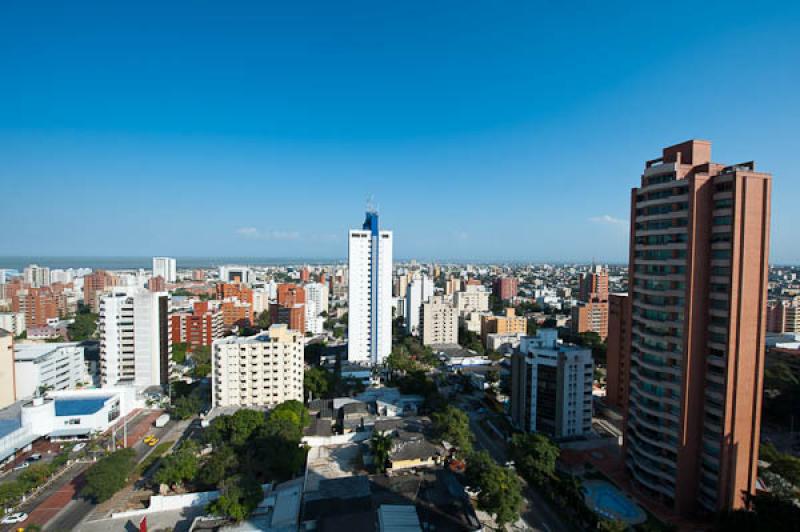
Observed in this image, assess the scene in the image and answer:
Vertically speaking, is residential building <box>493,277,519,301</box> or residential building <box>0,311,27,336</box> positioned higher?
residential building <box>493,277,519,301</box>

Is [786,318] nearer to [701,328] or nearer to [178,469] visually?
[701,328]

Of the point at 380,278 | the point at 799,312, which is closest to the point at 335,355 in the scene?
the point at 380,278

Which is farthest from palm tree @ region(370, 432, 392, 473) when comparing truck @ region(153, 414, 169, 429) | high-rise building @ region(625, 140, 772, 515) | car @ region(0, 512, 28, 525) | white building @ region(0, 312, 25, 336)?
white building @ region(0, 312, 25, 336)

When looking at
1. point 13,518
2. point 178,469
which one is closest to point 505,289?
point 178,469

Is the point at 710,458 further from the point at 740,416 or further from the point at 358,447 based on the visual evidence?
the point at 358,447

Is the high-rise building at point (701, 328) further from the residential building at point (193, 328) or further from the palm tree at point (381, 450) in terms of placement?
the residential building at point (193, 328)

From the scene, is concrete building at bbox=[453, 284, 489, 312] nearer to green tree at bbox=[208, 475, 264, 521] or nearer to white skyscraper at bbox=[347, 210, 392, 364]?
white skyscraper at bbox=[347, 210, 392, 364]
